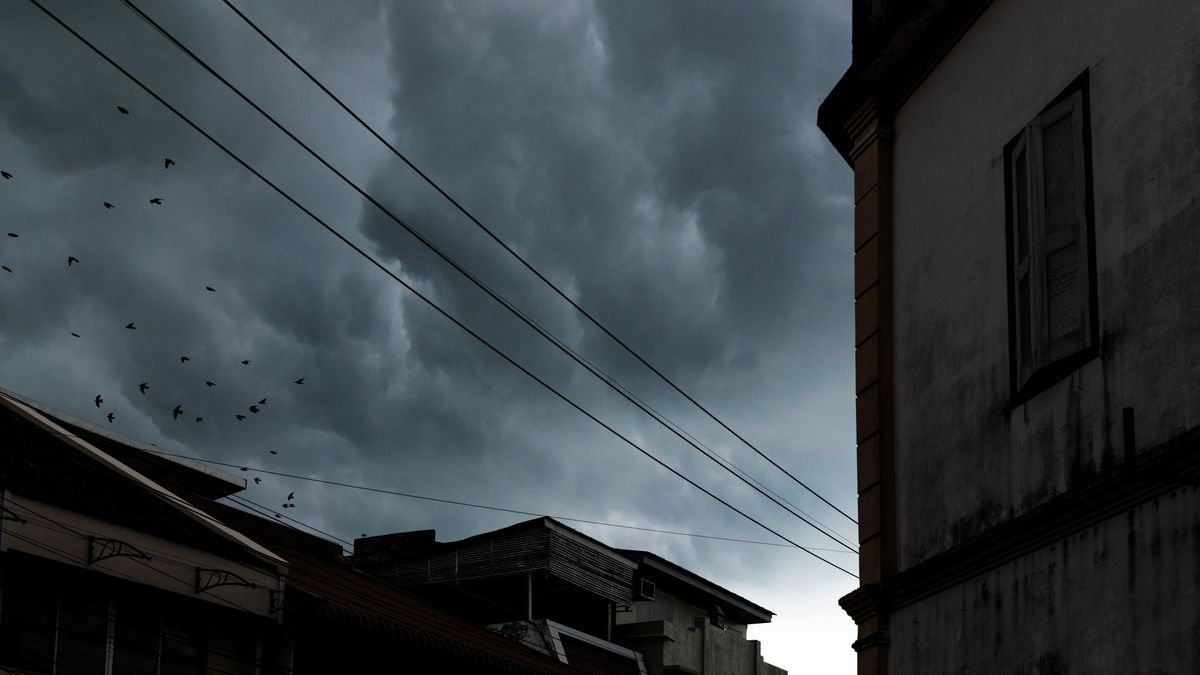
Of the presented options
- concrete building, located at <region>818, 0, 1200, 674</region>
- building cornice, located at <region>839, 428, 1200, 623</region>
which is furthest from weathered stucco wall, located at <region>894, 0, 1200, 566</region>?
building cornice, located at <region>839, 428, 1200, 623</region>

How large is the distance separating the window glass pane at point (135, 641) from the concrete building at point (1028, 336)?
36.0 feet

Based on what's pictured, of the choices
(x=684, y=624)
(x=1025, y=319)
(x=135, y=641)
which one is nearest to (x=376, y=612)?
(x=135, y=641)

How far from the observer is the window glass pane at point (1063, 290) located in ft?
27.6

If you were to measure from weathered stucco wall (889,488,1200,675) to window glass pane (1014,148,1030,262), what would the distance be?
6.61ft

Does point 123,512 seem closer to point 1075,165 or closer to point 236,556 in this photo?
point 236,556

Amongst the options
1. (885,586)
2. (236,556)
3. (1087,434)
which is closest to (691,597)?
(236,556)

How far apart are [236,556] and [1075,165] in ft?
48.2

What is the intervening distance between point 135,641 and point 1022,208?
534 inches

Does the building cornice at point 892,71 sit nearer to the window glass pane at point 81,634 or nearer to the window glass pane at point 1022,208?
the window glass pane at point 1022,208

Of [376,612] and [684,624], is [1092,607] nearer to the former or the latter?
[376,612]

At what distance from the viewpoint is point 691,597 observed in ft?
135

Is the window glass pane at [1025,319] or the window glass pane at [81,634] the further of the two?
the window glass pane at [81,634]

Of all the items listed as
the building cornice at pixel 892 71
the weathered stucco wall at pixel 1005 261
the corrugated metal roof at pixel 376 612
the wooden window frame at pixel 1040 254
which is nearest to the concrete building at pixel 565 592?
the corrugated metal roof at pixel 376 612

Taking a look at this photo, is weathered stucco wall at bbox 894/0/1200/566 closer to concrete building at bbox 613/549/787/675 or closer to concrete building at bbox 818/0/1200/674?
concrete building at bbox 818/0/1200/674
